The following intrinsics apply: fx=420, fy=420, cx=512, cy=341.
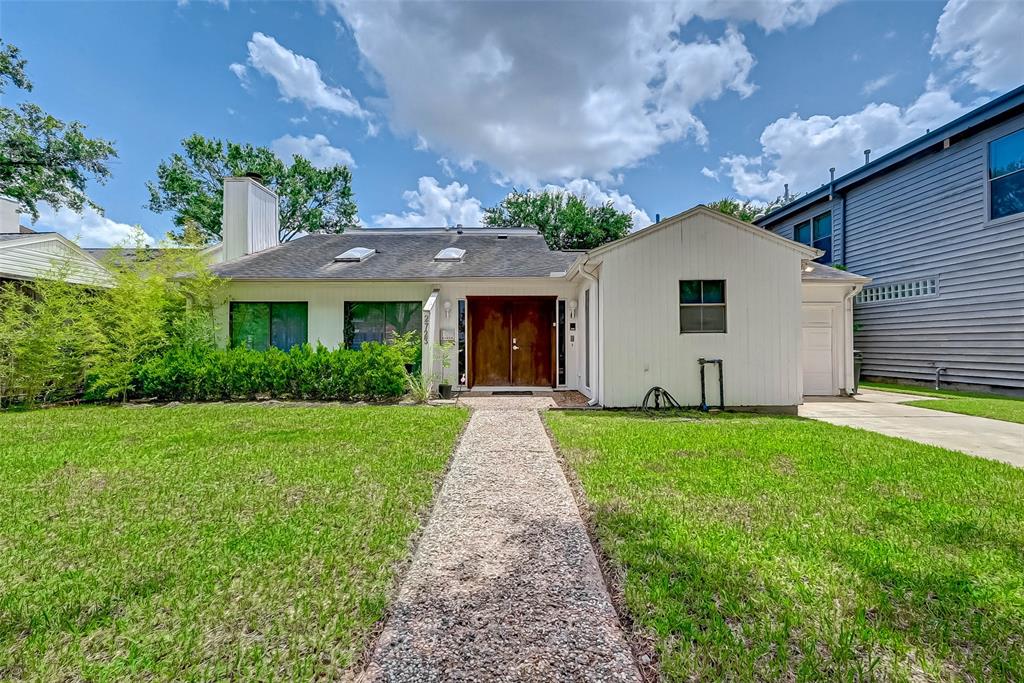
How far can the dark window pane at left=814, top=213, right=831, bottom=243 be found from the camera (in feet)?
46.8

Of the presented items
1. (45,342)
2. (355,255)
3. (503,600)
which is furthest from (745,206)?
(45,342)

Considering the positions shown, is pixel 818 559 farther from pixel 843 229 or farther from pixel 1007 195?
pixel 843 229

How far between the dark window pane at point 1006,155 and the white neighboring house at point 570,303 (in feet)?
12.3

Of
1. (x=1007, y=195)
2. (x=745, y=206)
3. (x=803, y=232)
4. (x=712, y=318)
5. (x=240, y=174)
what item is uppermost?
(x=240, y=174)

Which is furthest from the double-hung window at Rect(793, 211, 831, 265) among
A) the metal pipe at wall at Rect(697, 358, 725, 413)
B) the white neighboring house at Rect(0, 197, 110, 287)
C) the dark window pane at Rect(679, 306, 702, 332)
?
the white neighboring house at Rect(0, 197, 110, 287)

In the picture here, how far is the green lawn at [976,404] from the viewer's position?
697cm

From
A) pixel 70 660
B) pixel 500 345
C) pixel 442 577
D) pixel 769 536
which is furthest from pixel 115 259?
pixel 769 536

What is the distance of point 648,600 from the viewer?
6.80ft

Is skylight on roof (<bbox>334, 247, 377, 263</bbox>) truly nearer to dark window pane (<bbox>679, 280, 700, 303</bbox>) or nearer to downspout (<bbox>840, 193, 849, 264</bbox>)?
dark window pane (<bbox>679, 280, 700, 303</bbox>)

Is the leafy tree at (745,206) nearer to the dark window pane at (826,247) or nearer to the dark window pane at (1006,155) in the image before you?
the dark window pane at (826,247)

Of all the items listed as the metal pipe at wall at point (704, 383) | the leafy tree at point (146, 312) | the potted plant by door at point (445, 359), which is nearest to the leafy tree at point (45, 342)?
the leafy tree at point (146, 312)

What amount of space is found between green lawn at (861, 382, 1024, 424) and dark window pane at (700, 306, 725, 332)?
→ 4205 mm

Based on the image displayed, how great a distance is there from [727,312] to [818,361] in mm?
4186

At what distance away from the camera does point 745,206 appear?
3134 centimetres
